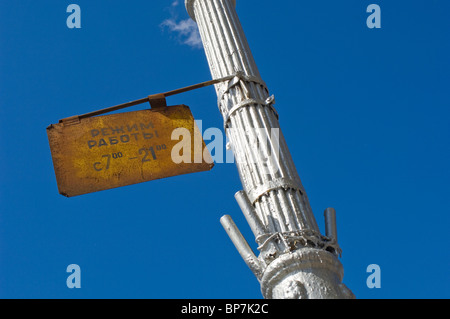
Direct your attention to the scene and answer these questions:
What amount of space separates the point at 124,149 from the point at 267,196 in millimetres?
2176

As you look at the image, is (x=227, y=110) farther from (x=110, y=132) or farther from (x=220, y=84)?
(x=110, y=132)

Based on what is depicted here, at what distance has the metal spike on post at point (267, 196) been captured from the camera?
243 inches

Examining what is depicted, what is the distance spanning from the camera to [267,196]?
6.95 metres

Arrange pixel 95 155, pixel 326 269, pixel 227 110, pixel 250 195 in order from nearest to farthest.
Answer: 1. pixel 326 269
2. pixel 250 195
3. pixel 95 155
4. pixel 227 110

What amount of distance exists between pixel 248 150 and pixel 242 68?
1.75m

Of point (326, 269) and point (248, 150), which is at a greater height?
point (248, 150)

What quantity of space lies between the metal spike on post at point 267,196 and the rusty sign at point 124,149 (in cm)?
64

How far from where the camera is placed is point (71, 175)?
748cm

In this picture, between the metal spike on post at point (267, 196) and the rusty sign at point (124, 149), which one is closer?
the metal spike on post at point (267, 196)

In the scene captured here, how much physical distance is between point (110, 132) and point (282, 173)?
2.52m
